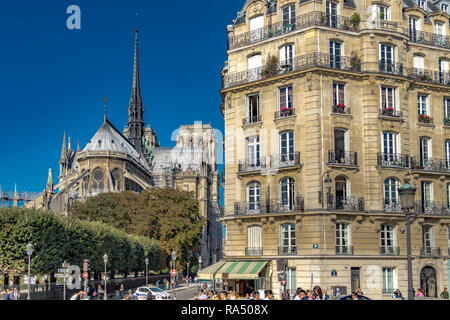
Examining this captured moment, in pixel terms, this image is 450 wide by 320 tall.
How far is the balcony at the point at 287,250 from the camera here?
43.4 meters

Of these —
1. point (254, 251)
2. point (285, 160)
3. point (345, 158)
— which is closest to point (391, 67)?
point (345, 158)

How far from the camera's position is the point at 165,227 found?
9350 cm

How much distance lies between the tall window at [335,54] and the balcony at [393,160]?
24.3 feet

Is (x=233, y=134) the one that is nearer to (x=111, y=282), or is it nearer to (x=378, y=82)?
(x=378, y=82)

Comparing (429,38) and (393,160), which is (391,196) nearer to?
(393,160)

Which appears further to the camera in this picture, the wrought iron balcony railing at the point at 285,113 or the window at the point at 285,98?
the window at the point at 285,98

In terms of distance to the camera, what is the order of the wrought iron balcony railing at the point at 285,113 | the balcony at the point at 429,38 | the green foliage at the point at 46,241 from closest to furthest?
the wrought iron balcony railing at the point at 285,113, the balcony at the point at 429,38, the green foliage at the point at 46,241

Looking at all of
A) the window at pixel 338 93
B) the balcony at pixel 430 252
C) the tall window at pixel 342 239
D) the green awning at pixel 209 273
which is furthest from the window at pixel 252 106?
the balcony at pixel 430 252

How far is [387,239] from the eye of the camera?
44.9m

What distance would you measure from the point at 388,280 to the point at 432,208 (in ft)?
23.0

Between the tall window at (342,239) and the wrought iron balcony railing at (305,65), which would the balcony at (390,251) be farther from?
the wrought iron balcony railing at (305,65)

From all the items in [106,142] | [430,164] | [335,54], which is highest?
[106,142]
